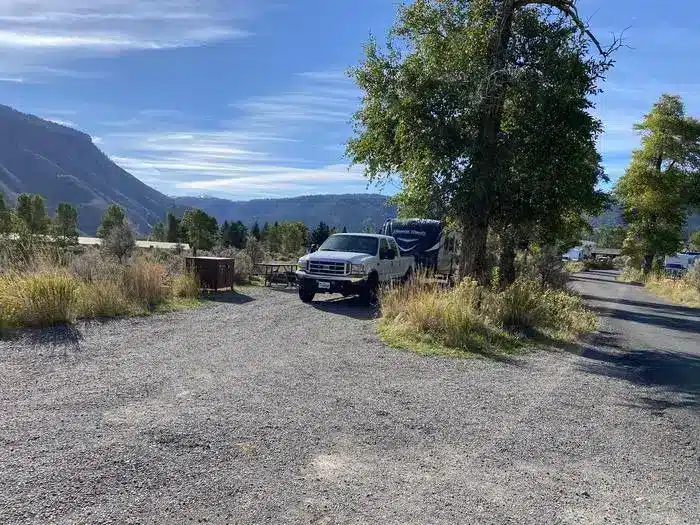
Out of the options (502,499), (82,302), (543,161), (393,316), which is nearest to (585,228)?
(543,161)

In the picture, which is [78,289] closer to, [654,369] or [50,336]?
[50,336]

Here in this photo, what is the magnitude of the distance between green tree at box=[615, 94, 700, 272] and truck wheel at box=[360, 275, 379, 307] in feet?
92.5

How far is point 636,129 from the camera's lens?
121 ft

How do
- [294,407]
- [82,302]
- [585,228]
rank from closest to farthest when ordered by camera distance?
[294,407]
[82,302]
[585,228]

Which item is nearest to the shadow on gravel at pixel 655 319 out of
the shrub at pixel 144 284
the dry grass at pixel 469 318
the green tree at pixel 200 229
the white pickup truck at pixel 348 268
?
the dry grass at pixel 469 318

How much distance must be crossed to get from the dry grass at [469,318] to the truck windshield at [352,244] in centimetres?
310

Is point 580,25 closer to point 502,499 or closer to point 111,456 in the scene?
point 502,499

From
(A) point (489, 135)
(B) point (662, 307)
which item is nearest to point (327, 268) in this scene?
(A) point (489, 135)

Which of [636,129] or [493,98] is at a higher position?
[636,129]

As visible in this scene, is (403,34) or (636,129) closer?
(403,34)

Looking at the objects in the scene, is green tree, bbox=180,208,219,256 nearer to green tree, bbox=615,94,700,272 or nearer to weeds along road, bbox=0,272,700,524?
green tree, bbox=615,94,700,272

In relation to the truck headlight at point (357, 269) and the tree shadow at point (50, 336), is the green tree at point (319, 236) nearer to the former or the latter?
the truck headlight at point (357, 269)

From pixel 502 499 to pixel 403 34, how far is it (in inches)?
480

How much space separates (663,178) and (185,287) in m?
32.7
